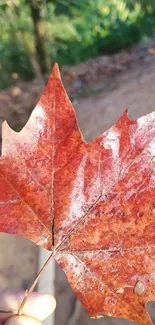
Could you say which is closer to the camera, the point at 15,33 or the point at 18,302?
the point at 18,302

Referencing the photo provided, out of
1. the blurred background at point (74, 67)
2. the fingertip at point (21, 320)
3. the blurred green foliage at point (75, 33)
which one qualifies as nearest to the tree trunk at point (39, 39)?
the blurred background at point (74, 67)

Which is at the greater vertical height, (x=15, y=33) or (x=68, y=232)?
(x=15, y=33)

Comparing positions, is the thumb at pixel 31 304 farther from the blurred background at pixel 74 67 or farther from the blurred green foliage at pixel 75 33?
the blurred green foliage at pixel 75 33

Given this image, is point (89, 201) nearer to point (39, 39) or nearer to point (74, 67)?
point (39, 39)

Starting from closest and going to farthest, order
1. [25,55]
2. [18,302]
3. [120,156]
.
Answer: [120,156] < [18,302] < [25,55]

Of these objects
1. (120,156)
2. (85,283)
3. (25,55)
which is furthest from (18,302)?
(25,55)

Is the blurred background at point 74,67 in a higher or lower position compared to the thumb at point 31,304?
higher

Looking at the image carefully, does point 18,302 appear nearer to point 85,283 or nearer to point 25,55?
point 85,283
